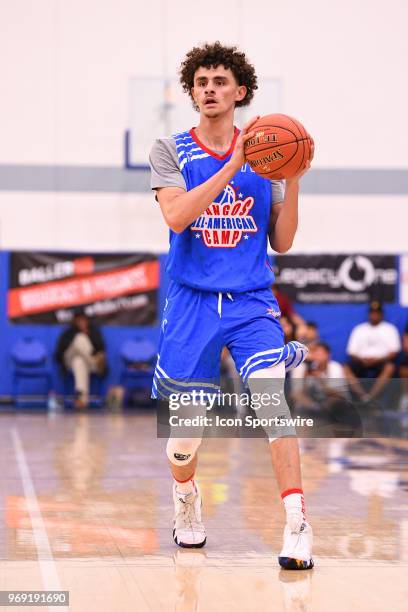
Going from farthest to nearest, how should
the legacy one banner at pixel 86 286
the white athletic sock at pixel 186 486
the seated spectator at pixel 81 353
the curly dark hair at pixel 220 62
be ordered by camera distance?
the legacy one banner at pixel 86 286 → the seated spectator at pixel 81 353 → the white athletic sock at pixel 186 486 → the curly dark hair at pixel 220 62

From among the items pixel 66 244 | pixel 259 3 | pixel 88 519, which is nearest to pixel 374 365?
pixel 66 244

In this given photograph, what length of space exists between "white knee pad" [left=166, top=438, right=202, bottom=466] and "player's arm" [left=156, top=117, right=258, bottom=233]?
96cm

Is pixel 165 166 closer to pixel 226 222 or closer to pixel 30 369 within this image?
pixel 226 222

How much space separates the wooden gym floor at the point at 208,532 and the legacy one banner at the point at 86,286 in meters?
6.83

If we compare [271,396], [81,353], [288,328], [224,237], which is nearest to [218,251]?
[224,237]

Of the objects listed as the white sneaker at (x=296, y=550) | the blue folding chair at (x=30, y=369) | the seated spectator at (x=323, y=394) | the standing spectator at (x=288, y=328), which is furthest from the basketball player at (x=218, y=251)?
the blue folding chair at (x=30, y=369)

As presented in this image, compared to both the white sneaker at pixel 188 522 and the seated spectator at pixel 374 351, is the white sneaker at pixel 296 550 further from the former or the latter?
the seated spectator at pixel 374 351

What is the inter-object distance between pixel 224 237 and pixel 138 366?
11567 mm

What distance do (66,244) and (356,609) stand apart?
13.8m

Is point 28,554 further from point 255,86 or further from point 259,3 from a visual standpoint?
point 259,3

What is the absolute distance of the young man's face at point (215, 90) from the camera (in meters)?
4.63

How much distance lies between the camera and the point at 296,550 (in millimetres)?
4184

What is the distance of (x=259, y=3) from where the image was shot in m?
17.5

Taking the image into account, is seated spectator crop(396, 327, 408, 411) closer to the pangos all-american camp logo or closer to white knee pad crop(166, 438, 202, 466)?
white knee pad crop(166, 438, 202, 466)
